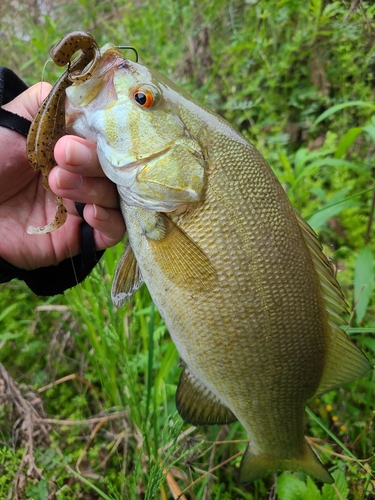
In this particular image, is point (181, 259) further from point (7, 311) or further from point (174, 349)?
point (7, 311)

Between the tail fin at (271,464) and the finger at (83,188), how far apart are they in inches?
43.9

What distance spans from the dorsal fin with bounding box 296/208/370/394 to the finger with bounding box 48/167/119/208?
685mm

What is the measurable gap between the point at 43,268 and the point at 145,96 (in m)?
1.01

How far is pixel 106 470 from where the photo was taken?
1754 mm

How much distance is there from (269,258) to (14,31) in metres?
3.94

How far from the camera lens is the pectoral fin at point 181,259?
1188mm

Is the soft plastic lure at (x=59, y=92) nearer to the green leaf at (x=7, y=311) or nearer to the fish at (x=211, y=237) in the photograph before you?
the fish at (x=211, y=237)

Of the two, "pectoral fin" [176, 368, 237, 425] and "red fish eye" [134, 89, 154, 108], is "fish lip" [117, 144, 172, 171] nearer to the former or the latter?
"red fish eye" [134, 89, 154, 108]

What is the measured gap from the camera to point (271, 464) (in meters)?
1.41

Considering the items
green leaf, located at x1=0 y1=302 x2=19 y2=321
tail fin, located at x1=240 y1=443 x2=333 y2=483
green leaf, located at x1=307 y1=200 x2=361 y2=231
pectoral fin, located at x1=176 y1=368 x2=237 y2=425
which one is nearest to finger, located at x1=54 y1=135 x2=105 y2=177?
pectoral fin, located at x1=176 y1=368 x2=237 y2=425

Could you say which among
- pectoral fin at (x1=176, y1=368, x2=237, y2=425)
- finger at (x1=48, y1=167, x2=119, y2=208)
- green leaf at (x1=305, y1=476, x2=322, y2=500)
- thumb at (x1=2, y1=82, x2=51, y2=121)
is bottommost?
green leaf at (x1=305, y1=476, x2=322, y2=500)

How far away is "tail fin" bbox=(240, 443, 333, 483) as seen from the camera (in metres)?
1.38

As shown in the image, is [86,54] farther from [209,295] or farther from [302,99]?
[302,99]

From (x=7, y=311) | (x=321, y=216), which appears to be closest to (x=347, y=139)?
(x=321, y=216)
